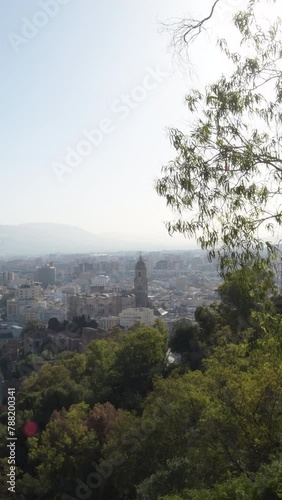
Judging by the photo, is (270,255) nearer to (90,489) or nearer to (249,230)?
(249,230)

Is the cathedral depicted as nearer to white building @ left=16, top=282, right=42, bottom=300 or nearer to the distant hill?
white building @ left=16, top=282, right=42, bottom=300

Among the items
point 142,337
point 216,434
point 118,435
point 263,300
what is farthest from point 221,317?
point 263,300

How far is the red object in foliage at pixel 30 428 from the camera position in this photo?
1208 centimetres

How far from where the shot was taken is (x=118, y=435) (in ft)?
25.7

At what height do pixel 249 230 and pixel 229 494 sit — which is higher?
pixel 249 230

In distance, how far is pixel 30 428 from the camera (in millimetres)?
12242

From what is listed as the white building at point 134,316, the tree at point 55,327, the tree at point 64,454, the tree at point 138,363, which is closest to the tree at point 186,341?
the tree at point 138,363

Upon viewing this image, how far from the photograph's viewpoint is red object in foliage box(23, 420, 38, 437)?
39.6 ft

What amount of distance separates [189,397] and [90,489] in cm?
279

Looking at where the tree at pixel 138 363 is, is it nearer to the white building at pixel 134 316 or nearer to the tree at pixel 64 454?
the tree at pixel 64 454

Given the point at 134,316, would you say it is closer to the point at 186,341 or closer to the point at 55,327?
the point at 55,327

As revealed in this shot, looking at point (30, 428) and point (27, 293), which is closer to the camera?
point (30, 428)

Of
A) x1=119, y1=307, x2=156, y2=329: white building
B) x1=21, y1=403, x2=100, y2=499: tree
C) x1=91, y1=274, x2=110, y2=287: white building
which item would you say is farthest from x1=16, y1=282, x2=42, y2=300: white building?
x1=21, y1=403, x2=100, y2=499: tree

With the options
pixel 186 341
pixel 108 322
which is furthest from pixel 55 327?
pixel 186 341
